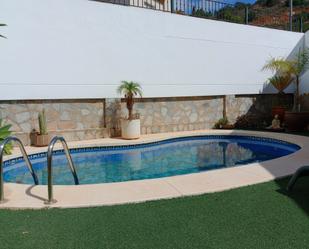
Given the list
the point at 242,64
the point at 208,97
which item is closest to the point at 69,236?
the point at 208,97

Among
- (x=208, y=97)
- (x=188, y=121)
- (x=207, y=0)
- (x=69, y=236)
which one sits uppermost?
(x=207, y=0)

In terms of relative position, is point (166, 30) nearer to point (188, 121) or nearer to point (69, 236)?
point (188, 121)

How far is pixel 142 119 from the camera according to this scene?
11.9 m

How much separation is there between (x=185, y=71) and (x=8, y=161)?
7.33 meters

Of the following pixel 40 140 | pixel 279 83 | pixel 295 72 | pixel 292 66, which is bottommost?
pixel 40 140

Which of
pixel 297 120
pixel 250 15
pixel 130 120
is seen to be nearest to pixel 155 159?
pixel 130 120

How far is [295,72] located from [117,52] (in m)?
7.48

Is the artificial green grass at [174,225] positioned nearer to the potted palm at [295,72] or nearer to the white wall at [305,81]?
the potted palm at [295,72]

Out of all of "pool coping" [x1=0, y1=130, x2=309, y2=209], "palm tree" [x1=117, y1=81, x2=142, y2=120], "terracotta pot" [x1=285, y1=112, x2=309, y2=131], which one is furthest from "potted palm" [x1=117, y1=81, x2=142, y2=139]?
→ "terracotta pot" [x1=285, y1=112, x2=309, y2=131]

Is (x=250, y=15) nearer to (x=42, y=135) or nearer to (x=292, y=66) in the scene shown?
(x=292, y=66)

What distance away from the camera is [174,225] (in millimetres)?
3877

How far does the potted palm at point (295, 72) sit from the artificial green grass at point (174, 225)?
26.9 ft

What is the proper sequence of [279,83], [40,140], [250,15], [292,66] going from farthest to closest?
[250,15], [279,83], [292,66], [40,140]

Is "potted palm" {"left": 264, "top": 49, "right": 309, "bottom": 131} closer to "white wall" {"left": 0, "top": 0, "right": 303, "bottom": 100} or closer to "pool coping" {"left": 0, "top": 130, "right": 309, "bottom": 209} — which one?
"white wall" {"left": 0, "top": 0, "right": 303, "bottom": 100}
